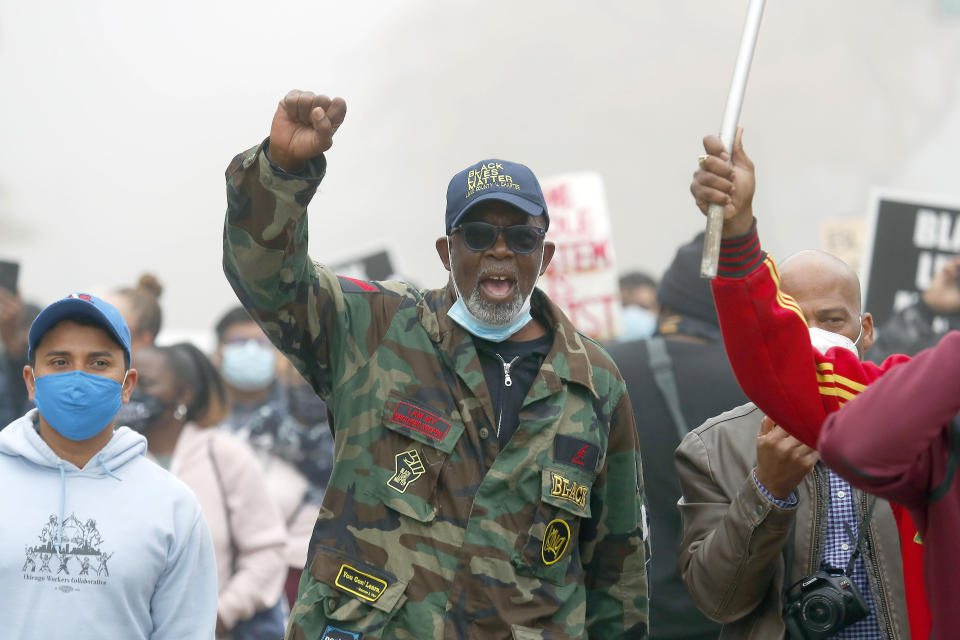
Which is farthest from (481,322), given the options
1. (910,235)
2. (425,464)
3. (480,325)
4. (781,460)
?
(910,235)

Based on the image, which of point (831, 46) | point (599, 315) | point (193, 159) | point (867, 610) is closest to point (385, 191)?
point (193, 159)

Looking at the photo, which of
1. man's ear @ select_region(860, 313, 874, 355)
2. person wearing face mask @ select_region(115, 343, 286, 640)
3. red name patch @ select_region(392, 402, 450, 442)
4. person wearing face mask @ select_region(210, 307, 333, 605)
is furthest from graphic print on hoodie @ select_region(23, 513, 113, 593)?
person wearing face mask @ select_region(210, 307, 333, 605)

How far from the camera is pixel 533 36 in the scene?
888 centimetres

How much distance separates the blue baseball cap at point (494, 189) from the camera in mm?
2934

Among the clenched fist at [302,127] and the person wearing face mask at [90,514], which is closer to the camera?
the clenched fist at [302,127]

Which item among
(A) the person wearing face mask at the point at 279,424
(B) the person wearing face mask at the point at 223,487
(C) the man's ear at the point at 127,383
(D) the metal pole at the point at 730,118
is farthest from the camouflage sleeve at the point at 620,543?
(A) the person wearing face mask at the point at 279,424

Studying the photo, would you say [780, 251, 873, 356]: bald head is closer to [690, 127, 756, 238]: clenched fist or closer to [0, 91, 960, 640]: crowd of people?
[0, 91, 960, 640]: crowd of people

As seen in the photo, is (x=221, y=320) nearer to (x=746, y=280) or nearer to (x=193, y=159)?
(x=193, y=159)

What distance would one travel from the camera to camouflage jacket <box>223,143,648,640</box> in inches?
106

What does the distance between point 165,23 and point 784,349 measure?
271 inches

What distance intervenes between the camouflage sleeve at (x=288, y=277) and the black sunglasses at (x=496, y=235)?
308mm

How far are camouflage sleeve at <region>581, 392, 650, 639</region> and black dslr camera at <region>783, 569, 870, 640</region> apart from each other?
433 mm

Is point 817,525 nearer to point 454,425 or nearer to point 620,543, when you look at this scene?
point 620,543

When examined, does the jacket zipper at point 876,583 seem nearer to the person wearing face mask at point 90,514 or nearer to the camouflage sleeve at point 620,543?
the camouflage sleeve at point 620,543
